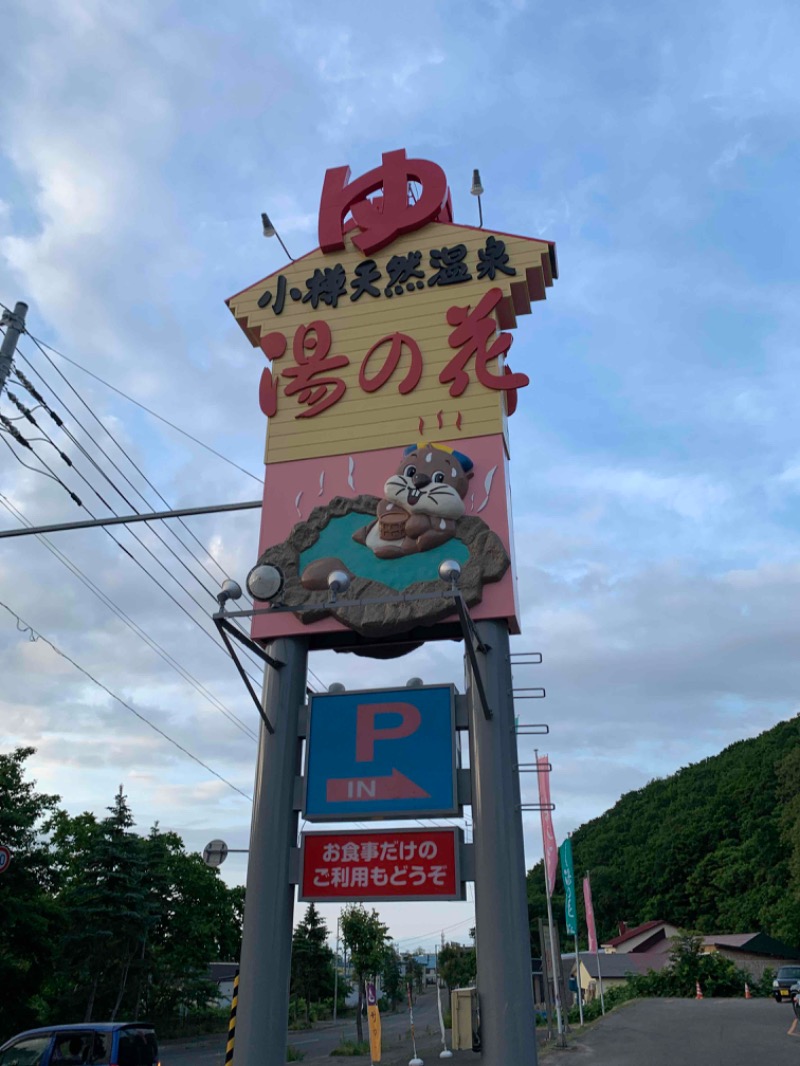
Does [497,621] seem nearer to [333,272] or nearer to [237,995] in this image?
[237,995]

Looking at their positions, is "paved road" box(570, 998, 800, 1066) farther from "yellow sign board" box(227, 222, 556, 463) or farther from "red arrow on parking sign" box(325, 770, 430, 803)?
"yellow sign board" box(227, 222, 556, 463)

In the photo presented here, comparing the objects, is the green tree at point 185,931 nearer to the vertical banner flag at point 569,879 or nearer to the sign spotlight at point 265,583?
the vertical banner flag at point 569,879

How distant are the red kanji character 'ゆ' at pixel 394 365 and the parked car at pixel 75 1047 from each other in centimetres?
1027

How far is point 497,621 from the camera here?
1091 cm

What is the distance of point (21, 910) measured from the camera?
2047cm

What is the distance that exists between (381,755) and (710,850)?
262ft

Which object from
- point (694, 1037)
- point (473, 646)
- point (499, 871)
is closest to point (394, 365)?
point (473, 646)

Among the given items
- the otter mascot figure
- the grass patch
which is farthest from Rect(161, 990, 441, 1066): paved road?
the otter mascot figure

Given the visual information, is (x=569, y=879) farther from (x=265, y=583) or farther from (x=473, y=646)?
(x=265, y=583)

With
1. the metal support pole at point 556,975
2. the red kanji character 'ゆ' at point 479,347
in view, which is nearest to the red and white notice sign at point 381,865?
the red kanji character 'ゆ' at point 479,347

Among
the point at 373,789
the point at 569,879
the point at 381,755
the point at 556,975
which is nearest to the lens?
the point at 373,789

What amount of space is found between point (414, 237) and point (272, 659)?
7605 millimetres

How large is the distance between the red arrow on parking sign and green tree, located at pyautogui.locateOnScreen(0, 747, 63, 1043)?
14.4 metres

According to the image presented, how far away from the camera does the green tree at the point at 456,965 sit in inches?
2500
